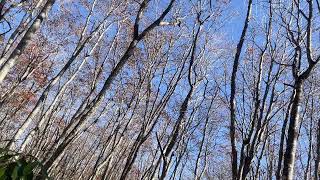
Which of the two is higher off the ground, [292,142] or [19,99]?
[19,99]

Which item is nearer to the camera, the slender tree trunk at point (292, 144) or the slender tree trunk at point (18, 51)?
the slender tree trunk at point (292, 144)

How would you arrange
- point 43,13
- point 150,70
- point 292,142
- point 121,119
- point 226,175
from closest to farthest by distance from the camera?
point 292,142
point 43,13
point 150,70
point 121,119
point 226,175

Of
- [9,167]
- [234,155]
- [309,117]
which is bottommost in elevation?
[9,167]

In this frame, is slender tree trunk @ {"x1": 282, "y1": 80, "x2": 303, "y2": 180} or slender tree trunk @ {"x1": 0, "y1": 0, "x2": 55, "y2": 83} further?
slender tree trunk @ {"x1": 0, "y1": 0, "x2": 55, "y2": 83}

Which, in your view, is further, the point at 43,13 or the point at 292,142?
the point at 43,13

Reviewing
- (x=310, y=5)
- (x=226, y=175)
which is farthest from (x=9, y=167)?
(x=226, y=175)

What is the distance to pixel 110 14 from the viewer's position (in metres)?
14.7

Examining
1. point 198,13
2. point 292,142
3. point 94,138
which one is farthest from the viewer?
point 94,138

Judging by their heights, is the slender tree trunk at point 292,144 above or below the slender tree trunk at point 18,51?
below

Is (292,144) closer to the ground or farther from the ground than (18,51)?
closer to the ground

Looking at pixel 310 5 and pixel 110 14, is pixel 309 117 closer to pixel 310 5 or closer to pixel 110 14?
pixel 110 14

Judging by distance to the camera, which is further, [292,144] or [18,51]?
[18,51]

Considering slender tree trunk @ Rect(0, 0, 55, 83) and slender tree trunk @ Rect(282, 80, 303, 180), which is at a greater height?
slender tree trunk @ Rect(0, 0, 55, 83)

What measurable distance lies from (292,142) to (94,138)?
20864 mm
